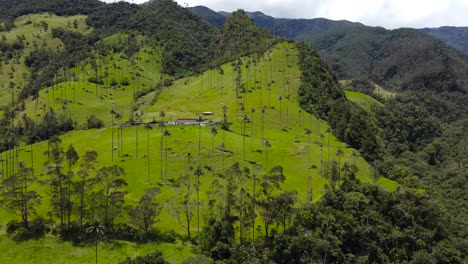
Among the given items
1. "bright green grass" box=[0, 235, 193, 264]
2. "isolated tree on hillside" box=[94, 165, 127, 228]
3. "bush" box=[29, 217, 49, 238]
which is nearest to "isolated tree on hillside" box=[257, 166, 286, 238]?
"bright green grass" box=[0, 235, 193, 264]

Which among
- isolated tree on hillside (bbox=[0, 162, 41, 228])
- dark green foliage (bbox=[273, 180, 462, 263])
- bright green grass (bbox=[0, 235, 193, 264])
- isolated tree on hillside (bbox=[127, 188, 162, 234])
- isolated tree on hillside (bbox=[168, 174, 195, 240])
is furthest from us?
isolated tree on hillside (bbox=[168, 174, 195, 240])

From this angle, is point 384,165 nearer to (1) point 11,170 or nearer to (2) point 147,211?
(2) point 147,211

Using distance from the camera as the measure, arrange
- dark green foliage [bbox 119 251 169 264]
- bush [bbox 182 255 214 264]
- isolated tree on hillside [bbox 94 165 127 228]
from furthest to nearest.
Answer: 1. isolated tree on hillside [bbox 94 165 127 228]
2. dark green foliage [bbox 119 251 169 264]
3. bush [bbox 182 255 214 264]

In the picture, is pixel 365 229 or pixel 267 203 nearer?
pixel 267 203

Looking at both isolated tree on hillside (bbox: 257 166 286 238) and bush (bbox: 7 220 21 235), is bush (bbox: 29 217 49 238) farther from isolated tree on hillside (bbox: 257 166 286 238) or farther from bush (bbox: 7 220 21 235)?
isolated tree on hillside (bbox: 257 166 286 238)

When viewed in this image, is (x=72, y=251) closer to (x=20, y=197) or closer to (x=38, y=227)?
(x=38, y=227)

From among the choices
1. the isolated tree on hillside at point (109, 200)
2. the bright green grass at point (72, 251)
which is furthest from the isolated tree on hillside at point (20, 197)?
the isolated tree on hillside at point (109, 200)

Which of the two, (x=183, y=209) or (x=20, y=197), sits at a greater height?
(x=20, y=197)

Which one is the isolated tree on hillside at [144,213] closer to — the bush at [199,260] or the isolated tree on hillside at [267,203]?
the bush at [199,260]

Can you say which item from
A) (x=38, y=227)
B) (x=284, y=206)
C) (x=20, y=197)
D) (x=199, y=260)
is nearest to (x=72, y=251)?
(x=38, y=227)
